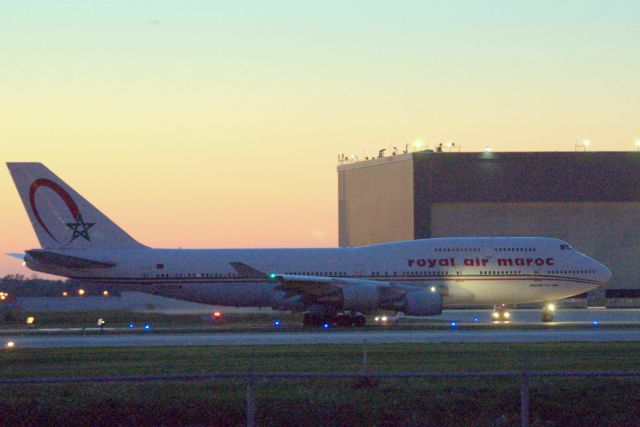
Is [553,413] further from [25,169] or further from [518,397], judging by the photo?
[25,169]

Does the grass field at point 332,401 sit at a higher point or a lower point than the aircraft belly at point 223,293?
lower

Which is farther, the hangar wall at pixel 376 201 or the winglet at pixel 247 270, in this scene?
the hangar wall at pixel 376 201

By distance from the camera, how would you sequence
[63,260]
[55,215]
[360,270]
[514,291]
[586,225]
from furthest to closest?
[586,225] → [55,215] → [514,291] → [360,270] → [63,260]

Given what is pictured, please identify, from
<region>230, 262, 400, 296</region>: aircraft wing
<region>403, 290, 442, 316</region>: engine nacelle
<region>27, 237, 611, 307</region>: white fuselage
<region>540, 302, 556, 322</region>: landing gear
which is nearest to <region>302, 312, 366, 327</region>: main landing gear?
<region>230, 262, 400, 296</region>: aircraft wing

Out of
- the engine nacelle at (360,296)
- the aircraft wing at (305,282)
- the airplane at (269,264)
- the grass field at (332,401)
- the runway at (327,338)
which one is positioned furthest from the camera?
the airplane at (269,264)

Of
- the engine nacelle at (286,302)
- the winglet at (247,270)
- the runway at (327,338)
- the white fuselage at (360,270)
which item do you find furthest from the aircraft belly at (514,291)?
the runway at (327,338)

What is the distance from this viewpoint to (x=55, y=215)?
160 feet

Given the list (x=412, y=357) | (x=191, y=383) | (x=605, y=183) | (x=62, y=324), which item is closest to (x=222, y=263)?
(x=62, y=324)

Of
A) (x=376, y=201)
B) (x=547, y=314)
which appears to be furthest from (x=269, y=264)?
(x=376, y=201)

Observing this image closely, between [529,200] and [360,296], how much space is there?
3620cm

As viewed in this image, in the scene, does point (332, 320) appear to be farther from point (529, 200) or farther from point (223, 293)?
point (529, 200)

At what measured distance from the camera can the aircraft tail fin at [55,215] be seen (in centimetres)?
4875

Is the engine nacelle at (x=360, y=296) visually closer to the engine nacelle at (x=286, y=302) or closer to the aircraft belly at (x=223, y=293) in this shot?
the engine nacelle at (x=286, y=302)

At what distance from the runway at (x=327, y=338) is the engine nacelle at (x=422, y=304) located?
5772mm
